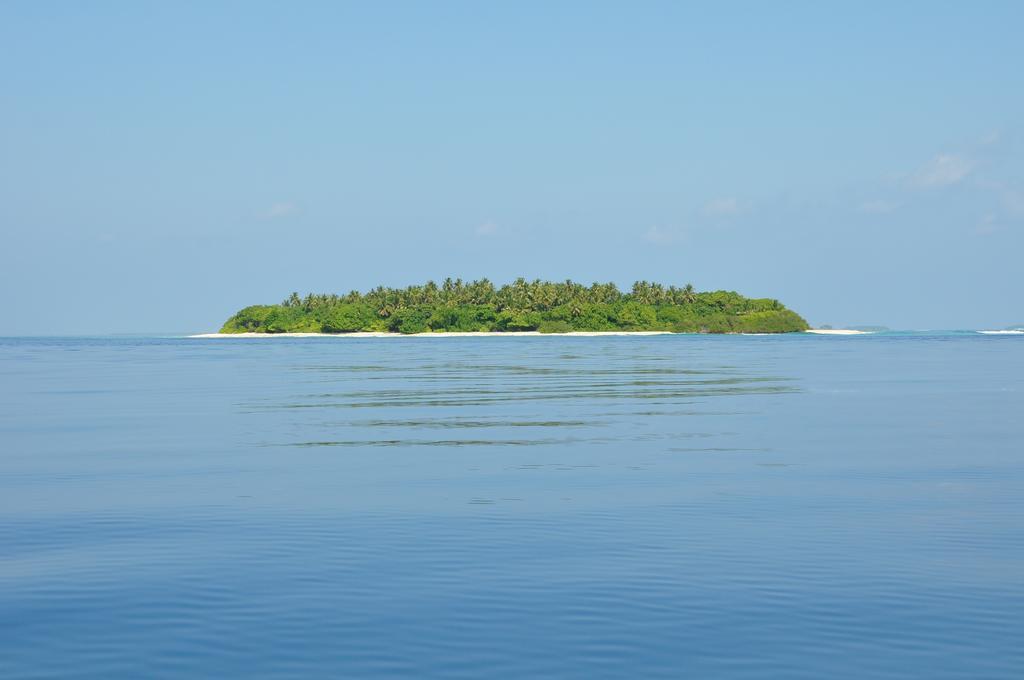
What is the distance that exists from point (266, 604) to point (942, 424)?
3320cm

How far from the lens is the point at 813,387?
218 feet

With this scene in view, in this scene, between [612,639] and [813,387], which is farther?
→ [813,387]

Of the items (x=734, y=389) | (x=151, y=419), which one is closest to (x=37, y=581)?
(x=151, y=419)

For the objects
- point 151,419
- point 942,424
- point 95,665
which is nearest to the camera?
point 95,665

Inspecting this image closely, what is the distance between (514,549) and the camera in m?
18.9

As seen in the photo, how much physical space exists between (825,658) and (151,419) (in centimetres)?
3739

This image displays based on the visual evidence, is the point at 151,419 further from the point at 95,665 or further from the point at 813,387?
the point at 813,387

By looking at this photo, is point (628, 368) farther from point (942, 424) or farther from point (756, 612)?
point (756, 612)

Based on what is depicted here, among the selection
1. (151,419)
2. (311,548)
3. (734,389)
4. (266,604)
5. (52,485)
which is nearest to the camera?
(266,604)

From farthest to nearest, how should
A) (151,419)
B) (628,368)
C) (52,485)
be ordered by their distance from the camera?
(628,368) → (151,419) → (52,485)

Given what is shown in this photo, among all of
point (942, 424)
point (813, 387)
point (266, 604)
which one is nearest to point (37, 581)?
point (266, 604)

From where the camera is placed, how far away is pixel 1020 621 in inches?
567

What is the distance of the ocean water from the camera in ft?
43.8

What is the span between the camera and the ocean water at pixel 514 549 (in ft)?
43.8
